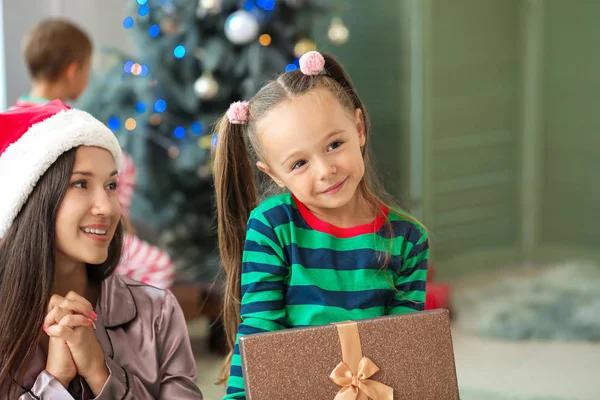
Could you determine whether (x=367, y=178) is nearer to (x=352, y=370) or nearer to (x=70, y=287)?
(x=352, y=370)

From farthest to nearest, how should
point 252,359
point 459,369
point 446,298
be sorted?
point 446,298 < point 459,369 < point 252,359

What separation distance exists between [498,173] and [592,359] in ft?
7.05

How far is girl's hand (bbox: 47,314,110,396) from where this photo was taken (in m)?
1.61

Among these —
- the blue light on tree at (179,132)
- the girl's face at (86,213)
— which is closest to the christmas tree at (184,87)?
the blue light on tree at (179,132)

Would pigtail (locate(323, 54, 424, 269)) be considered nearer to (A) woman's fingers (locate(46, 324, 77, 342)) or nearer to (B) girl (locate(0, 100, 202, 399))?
(B) girl (locate(0, 100, 202, 399))

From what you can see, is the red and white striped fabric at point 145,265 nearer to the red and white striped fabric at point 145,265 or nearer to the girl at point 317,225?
the red and white striped fabric at point 145,265

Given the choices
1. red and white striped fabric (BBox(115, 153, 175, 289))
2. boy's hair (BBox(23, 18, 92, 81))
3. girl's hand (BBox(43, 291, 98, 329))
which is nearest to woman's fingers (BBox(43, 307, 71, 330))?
girl's hand (BBox(43, 291, 98, 329))

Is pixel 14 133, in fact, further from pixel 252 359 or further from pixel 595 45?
pixel 595 45

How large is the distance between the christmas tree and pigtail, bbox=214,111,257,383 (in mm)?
1971

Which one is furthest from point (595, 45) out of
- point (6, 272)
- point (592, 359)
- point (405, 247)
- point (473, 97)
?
point (6, 272)

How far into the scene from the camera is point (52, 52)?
3.22m

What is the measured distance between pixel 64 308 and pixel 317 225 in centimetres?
51

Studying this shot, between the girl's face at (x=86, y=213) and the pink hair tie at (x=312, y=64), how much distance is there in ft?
1.48

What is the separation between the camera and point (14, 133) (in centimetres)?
178
